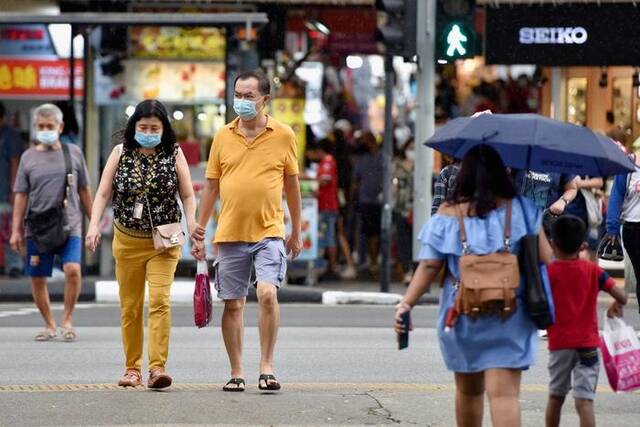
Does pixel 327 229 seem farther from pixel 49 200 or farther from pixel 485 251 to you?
pixel 485 251

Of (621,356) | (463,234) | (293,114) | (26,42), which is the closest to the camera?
(463,234)

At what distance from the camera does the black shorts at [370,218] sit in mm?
20719

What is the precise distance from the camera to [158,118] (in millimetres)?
9453

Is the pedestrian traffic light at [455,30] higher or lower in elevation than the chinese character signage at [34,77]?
higher

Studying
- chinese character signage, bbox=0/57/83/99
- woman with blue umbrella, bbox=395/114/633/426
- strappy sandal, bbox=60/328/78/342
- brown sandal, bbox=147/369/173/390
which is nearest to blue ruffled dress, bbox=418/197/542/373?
woman with blue umbrella, bbox=395/114/633/426

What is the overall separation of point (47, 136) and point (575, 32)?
875 centimetres

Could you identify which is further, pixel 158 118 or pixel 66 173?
pixel 66 173

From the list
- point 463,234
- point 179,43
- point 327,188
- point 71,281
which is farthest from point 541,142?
point 327,188

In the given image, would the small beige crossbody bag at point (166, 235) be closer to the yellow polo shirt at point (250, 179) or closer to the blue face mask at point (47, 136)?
A: the yellow polo shirt at point (250, 179)

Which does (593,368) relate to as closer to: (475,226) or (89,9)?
(475,226)

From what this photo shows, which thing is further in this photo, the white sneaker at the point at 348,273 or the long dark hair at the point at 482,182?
the white sneaker at the point at 348,273

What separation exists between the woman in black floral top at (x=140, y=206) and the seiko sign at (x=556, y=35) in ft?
33.7

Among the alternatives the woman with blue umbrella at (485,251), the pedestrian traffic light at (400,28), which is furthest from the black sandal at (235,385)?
the pedestrian traffic light at (400,28)

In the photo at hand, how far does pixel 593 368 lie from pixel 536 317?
905mm
